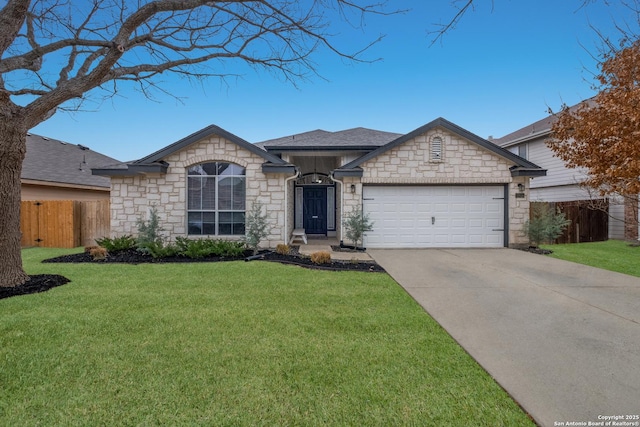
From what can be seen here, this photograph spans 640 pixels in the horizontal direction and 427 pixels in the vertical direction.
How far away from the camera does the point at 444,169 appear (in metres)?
10.6

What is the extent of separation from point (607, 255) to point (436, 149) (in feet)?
19.9

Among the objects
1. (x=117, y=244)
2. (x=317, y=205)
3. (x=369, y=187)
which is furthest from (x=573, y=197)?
(x=117, y=244)

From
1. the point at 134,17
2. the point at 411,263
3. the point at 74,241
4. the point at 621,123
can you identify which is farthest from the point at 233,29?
the point at 74,241

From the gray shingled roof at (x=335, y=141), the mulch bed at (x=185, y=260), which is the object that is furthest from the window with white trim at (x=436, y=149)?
the mulch bed at (x=185, y=260)

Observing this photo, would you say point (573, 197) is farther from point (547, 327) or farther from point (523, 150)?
point (547, 327)

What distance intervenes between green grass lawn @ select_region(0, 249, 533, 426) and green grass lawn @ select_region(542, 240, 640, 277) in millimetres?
6543

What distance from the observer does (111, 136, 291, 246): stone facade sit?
1009 centimetres

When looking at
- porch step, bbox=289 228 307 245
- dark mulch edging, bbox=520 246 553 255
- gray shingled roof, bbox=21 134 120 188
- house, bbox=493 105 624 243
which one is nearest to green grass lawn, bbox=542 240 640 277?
dark mulch edging, bbox=520 246 553 255

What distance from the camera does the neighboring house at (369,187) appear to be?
33.1ft

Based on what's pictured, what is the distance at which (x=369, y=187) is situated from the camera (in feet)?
35.1

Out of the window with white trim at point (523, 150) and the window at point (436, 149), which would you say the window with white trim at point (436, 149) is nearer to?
the window at point (436, 149)

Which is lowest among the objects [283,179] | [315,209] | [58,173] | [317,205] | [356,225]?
[356,225]

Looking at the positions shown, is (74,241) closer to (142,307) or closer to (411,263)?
(142,307)

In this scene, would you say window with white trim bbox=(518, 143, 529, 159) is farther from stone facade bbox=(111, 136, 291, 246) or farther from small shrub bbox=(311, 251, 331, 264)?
small shrub bbox=(311, 251, 331, 264)
